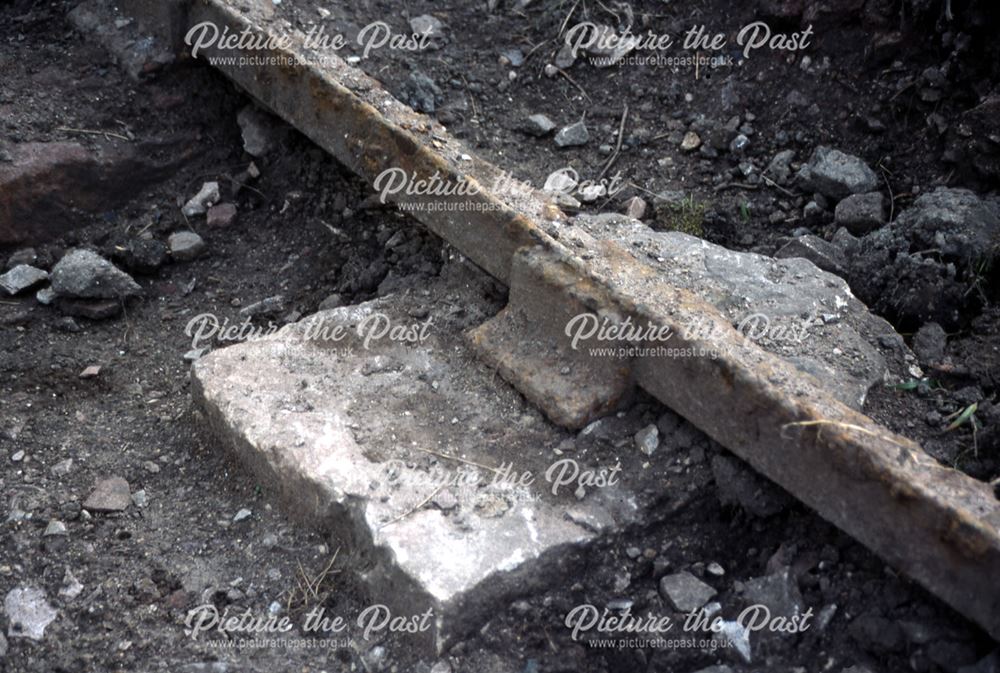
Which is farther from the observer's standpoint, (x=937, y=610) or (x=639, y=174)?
(x=639, y=174)

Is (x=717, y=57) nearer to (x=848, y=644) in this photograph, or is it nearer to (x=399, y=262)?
(x=399, y=262)

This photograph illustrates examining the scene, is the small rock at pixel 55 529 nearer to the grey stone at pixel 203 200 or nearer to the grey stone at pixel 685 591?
the grey stone at pixel 203 200

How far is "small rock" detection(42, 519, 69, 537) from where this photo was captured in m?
2.85

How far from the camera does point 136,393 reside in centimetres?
336

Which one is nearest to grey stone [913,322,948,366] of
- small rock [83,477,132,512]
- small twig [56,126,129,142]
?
small rock [83,477,132,512]

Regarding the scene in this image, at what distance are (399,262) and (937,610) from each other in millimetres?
2011

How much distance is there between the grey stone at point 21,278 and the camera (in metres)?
3.65

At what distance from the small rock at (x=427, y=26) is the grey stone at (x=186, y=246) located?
1.29 m

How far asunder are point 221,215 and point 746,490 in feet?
7.64

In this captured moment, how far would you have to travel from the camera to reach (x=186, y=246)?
3.84 meters

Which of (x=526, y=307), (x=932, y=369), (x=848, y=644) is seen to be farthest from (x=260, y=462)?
(x=932, y=369)

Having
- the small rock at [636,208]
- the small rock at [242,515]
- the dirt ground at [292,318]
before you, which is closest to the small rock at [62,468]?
the dirt ground at [292,318]

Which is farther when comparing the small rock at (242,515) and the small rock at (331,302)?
the small rock at (331,302)

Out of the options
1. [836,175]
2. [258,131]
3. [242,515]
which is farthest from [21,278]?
[836,175]
